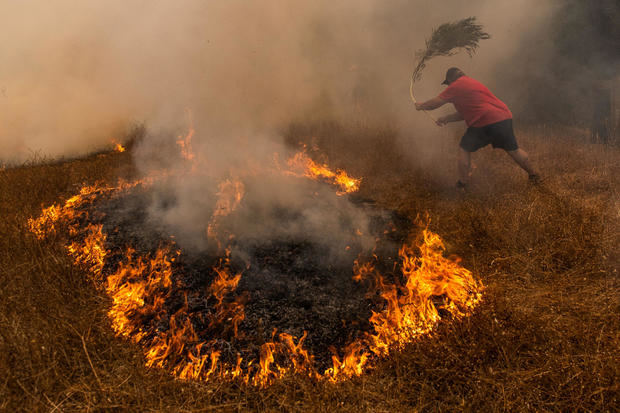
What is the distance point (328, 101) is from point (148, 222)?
6.29m

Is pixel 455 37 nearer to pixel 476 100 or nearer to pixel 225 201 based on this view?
pixel 476 100

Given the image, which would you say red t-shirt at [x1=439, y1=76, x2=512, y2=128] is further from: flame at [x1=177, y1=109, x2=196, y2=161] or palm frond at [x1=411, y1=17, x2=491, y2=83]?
flame at [x1=177, y1=109, x2=196, y2=161]

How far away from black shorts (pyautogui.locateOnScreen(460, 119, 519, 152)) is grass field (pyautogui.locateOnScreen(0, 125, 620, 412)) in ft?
2.82

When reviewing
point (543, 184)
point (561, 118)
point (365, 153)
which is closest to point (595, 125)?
point (561, 118)

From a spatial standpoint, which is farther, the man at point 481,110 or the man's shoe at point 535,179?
the man's shoe at point 535,179

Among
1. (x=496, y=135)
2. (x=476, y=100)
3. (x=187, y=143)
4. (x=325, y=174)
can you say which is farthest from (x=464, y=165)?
(x=187, y=143)

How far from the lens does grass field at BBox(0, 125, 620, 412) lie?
190 cm

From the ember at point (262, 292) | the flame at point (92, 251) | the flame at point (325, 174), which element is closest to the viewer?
the ember at point (262, 292)

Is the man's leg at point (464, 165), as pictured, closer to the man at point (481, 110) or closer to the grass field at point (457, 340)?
the man at point (481, 110)

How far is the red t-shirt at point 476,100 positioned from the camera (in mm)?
4484

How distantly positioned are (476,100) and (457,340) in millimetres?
3778

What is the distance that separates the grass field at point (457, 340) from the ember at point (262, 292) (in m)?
0.15

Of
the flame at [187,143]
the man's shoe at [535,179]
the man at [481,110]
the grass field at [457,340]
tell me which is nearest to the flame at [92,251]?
the grass field at [457,340]

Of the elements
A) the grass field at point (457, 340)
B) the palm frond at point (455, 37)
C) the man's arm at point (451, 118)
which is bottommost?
the grass field at point (457, 340)
